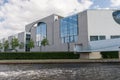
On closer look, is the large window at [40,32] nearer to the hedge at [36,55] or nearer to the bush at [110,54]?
the hedge at [36,55]

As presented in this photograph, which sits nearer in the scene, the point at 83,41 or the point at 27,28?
the point at 83,41

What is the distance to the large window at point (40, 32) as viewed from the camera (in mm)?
123188

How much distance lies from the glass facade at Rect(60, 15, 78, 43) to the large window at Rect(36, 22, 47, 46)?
1787cm

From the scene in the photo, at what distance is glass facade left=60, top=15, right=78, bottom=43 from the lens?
99750 mm

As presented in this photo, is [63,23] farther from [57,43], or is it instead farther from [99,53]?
[99,53]

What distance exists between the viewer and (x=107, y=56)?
7550 centimetres

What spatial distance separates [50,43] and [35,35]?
18289 mm

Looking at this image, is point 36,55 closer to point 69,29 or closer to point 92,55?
point 92,55

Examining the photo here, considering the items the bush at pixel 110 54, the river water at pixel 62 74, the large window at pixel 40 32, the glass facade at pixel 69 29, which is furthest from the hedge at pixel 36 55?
the large window at pixel 40 32

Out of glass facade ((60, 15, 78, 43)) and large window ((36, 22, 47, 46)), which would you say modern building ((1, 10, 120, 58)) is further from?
large window ((36, 22, 47, 46))

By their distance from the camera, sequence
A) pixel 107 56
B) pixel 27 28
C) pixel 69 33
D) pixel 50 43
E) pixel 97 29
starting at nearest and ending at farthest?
1. pixel 107 56
2. pixel 97 29
3. pixel 69 33
4. pixel 50 43
5. pixel 27 28

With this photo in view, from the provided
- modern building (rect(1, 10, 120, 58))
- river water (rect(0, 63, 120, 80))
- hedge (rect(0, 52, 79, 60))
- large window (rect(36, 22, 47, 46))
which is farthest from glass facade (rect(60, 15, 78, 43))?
river water (rect(0, 63, 120, 80))

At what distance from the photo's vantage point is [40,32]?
12662 cm

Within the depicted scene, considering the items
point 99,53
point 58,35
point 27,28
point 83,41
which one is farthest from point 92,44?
point 27,28
